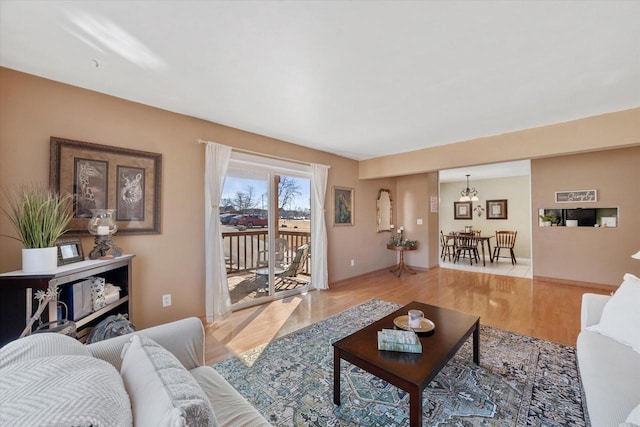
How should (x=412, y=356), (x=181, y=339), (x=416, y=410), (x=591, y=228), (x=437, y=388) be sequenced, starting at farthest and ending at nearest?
(x=591, y=228)
(x=437, y=388)
(x=412, y=356)
(x=181, y=339)
(x=416, y=410)

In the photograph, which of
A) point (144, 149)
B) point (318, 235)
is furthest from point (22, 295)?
point (318, 235)

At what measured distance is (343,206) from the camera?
489 cm

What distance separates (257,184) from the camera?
145 inches

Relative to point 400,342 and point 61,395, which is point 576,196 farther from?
point 61,395

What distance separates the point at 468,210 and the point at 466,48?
7157mm

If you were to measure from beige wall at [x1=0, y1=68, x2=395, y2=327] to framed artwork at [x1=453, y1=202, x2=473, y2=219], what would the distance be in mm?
6407

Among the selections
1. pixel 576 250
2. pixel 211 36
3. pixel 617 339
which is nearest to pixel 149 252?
pixel 211 36

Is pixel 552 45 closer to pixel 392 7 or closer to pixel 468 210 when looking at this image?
pixel 392 7

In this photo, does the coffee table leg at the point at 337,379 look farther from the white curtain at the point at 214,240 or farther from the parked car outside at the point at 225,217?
the parked car outside at the point at 225,217

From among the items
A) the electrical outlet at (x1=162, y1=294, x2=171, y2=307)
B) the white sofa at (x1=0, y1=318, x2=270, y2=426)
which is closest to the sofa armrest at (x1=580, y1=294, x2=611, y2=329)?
Result: the white sofa at (x1=0, y1=318, x2=270, y2=426)

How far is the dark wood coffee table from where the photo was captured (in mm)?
1332

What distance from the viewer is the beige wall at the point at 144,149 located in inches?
80.0

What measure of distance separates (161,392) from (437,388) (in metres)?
1.83

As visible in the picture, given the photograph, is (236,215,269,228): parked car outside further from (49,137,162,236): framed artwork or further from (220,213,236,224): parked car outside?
(49,137,162,236): framed artwork
